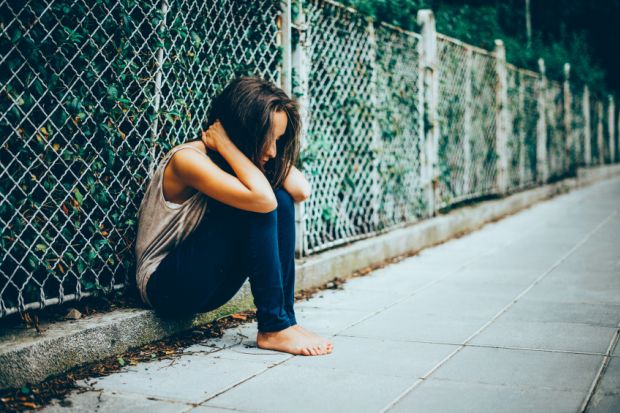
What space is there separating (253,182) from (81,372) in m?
1.08

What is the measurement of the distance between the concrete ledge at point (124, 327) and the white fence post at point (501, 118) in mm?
3257

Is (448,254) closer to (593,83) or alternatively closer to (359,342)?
(359,342)

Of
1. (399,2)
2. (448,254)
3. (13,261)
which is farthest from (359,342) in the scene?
(399,2)

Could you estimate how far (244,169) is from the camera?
3.25 meters

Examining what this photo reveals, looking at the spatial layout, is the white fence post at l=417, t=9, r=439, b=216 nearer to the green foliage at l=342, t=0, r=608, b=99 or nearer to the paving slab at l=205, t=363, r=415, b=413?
the green foliage at l=342, t=0, r=608, b=99

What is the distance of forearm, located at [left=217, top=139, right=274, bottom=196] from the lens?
3164 millimetres

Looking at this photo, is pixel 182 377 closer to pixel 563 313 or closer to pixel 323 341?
pixel 323 341

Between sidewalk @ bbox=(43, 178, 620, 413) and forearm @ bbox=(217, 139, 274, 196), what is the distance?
0.78 metres

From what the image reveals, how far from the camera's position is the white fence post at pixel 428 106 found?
7051 millimetres

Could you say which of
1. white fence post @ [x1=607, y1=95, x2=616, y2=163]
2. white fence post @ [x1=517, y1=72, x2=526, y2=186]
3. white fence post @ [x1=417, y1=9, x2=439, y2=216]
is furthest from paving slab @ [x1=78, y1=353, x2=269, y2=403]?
white fence post @ [x1=607, y1=95, x2=616, y2=163]

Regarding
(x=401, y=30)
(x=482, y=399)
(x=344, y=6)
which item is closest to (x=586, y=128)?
(x=401, y=30)

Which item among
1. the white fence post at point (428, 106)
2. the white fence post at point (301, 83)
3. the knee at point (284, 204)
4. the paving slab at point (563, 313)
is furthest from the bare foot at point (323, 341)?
the white fence post at point (428, 106)

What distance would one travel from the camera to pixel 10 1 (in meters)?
2.88

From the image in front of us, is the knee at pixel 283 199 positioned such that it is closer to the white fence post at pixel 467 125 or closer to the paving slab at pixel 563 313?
the paving slab at pixel 563 313
